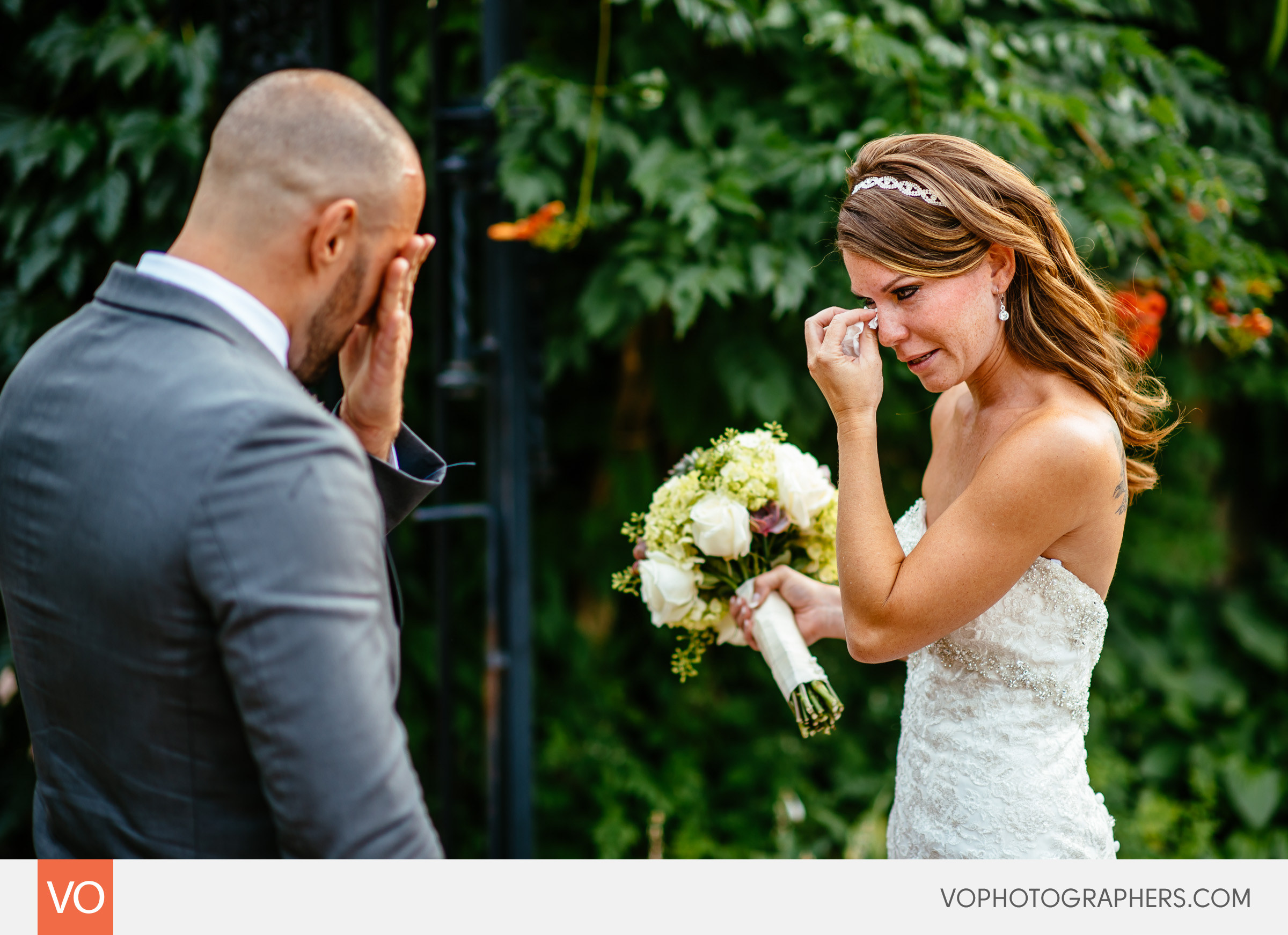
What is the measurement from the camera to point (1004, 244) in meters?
1.90

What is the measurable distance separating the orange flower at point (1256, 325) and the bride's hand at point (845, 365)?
6.44ft

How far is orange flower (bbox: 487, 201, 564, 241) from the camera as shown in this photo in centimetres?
309

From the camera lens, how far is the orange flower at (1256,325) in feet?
10.3

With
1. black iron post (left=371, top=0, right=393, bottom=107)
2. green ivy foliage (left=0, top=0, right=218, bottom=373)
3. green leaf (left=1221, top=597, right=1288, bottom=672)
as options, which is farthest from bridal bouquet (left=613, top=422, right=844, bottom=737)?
green leaf (left=1221, top=597, right=1288, bottom=672)

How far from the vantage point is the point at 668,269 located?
317 cm

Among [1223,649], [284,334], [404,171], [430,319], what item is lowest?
[1223,649]

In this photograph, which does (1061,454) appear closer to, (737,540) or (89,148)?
(737,540)

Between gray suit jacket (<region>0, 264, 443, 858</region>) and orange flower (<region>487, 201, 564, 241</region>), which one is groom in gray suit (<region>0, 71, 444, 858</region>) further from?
orange flower (<region>487, 201, 564, 241</region>)

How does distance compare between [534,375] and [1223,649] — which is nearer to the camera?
[534,375]

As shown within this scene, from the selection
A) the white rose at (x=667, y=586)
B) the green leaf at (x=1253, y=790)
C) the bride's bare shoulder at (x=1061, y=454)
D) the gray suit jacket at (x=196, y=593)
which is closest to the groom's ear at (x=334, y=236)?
the gray suit jacket at (x=196, y=593)

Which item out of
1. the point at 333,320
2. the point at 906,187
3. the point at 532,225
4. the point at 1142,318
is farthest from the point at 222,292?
the point at 1142,318
